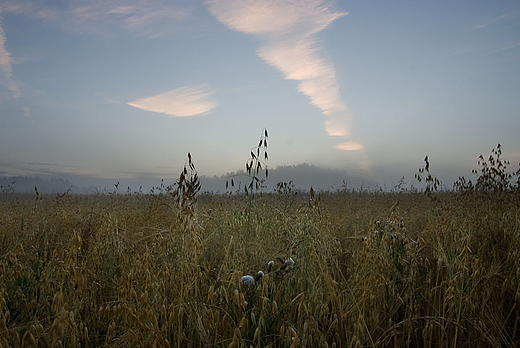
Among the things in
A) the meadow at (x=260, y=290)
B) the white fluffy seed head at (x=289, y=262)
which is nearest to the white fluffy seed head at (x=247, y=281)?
the meadow at (x=260, y=290)

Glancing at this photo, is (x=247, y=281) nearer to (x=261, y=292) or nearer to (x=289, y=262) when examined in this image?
(x=261, y=292)

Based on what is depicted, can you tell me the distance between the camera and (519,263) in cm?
300

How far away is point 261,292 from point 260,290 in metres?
0.05

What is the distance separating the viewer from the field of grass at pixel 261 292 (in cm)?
195

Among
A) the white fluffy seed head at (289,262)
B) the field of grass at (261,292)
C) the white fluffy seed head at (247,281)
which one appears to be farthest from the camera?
the white fluffy seed head at (289,262)

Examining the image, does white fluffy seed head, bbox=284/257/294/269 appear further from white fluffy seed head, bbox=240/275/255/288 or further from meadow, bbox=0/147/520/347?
white fluffy seed head, bbox=240/275/255/288

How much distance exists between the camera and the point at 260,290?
2.31m

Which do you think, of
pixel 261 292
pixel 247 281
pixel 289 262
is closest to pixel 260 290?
pixel 261 292

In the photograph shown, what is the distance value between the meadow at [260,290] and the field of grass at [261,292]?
1cm

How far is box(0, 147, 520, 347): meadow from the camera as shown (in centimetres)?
196

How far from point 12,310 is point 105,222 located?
1015 millimetres

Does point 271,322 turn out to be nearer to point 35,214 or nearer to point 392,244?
point 392,244

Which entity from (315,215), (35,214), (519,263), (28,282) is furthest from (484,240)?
(35,214)

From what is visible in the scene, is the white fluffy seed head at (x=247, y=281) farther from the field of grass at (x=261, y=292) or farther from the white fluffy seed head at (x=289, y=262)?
the white fluffy seed head at (x=289, y=262)
